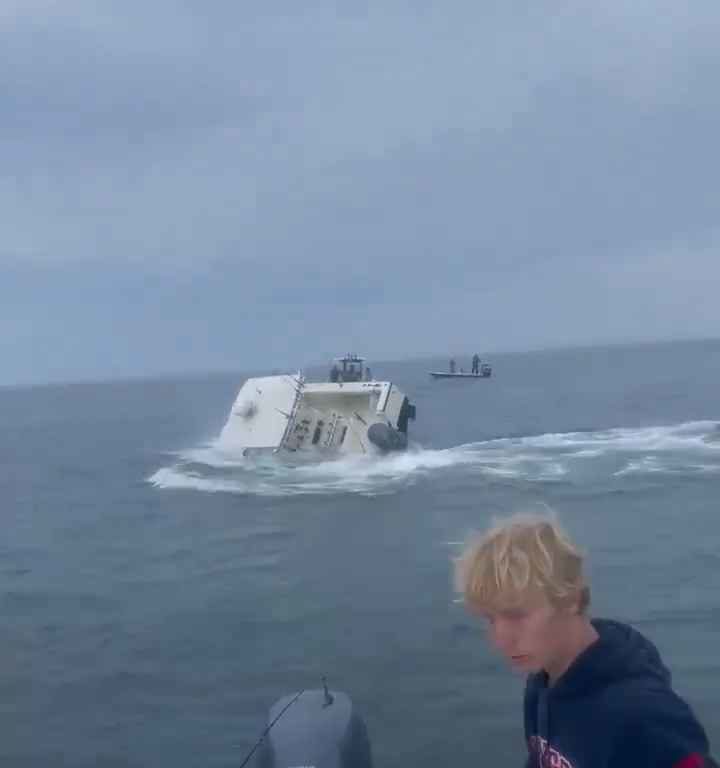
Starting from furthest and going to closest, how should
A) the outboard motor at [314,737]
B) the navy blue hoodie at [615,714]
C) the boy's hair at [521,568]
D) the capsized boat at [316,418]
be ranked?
the capsized boat at [316,418] < the outboard motor at [314,737] < the boy's hair at [521,568] < the navy blue hoodie at [615,714]

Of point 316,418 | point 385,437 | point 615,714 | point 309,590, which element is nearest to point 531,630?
point 615,714

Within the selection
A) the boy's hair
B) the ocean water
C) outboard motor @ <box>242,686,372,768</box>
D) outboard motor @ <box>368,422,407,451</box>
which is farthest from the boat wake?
the boy's hair

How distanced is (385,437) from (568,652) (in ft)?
112

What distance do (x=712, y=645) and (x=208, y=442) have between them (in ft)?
140

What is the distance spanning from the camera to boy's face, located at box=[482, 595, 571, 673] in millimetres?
2479

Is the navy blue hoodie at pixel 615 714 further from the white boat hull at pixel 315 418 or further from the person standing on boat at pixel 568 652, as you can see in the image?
the white boat hull at pixel 315 418

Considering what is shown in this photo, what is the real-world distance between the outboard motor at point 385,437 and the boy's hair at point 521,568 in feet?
112

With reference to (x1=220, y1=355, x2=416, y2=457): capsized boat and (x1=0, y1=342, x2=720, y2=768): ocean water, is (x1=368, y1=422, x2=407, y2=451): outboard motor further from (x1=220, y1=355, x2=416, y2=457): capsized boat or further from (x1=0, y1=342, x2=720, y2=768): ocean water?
(x1=0, y1=342, x2=720, y2=768): ocean water

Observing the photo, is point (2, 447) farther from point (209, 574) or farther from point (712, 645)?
point (712, 645)

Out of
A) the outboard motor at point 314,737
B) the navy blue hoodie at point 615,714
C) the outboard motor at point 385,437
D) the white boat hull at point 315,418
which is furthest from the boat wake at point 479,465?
the navy blue hoodie at point 615,714

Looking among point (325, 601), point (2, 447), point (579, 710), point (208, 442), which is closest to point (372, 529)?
point (325, 601)

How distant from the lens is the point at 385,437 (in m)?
36.8

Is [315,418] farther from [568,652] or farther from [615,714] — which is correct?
[615,714]

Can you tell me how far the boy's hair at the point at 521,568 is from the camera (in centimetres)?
244
